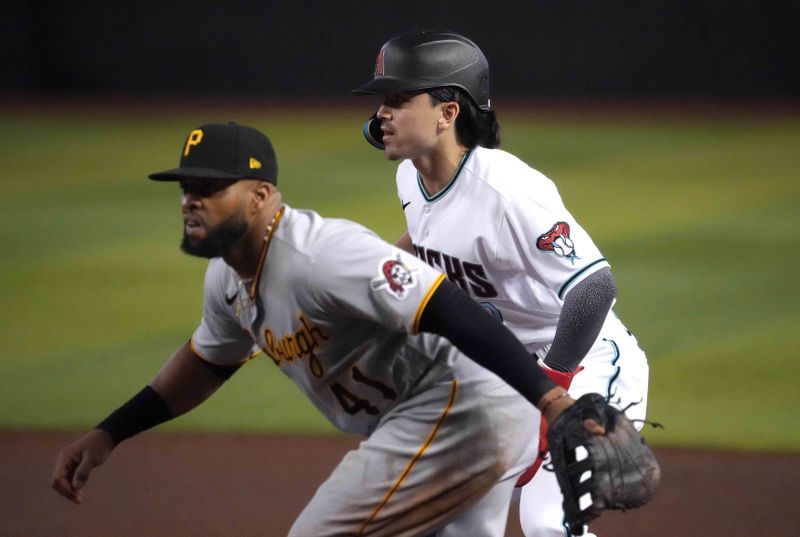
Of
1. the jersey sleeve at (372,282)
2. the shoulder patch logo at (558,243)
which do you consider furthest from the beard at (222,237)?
the shoulder patch logo at (558,243)

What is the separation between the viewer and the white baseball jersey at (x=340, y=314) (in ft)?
10.2

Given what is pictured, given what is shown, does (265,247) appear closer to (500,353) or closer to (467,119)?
(500,353)

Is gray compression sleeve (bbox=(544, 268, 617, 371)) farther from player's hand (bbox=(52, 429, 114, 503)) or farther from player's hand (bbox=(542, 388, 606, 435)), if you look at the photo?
player's hand (bbox=(52, 429, 114, 503))

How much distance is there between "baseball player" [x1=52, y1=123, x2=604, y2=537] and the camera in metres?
3.11

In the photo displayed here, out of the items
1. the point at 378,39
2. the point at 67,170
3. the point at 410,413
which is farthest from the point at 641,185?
the point at 410,413

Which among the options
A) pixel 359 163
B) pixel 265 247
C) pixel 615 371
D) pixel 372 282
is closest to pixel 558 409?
pixel 372 282

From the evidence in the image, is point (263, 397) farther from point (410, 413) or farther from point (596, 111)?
point (596, 111)

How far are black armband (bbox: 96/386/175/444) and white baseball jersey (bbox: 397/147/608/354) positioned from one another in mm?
1096

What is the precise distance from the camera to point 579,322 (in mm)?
3922

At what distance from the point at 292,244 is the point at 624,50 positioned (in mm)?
13595

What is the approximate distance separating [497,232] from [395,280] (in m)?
1.05

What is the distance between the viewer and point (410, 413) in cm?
336

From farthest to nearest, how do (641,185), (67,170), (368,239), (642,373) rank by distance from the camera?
(67,170)
(641,185)
(642,373)
(368,239)

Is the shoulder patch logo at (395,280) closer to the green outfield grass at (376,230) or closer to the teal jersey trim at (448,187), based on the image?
the teal jersey trim at (448,187)
